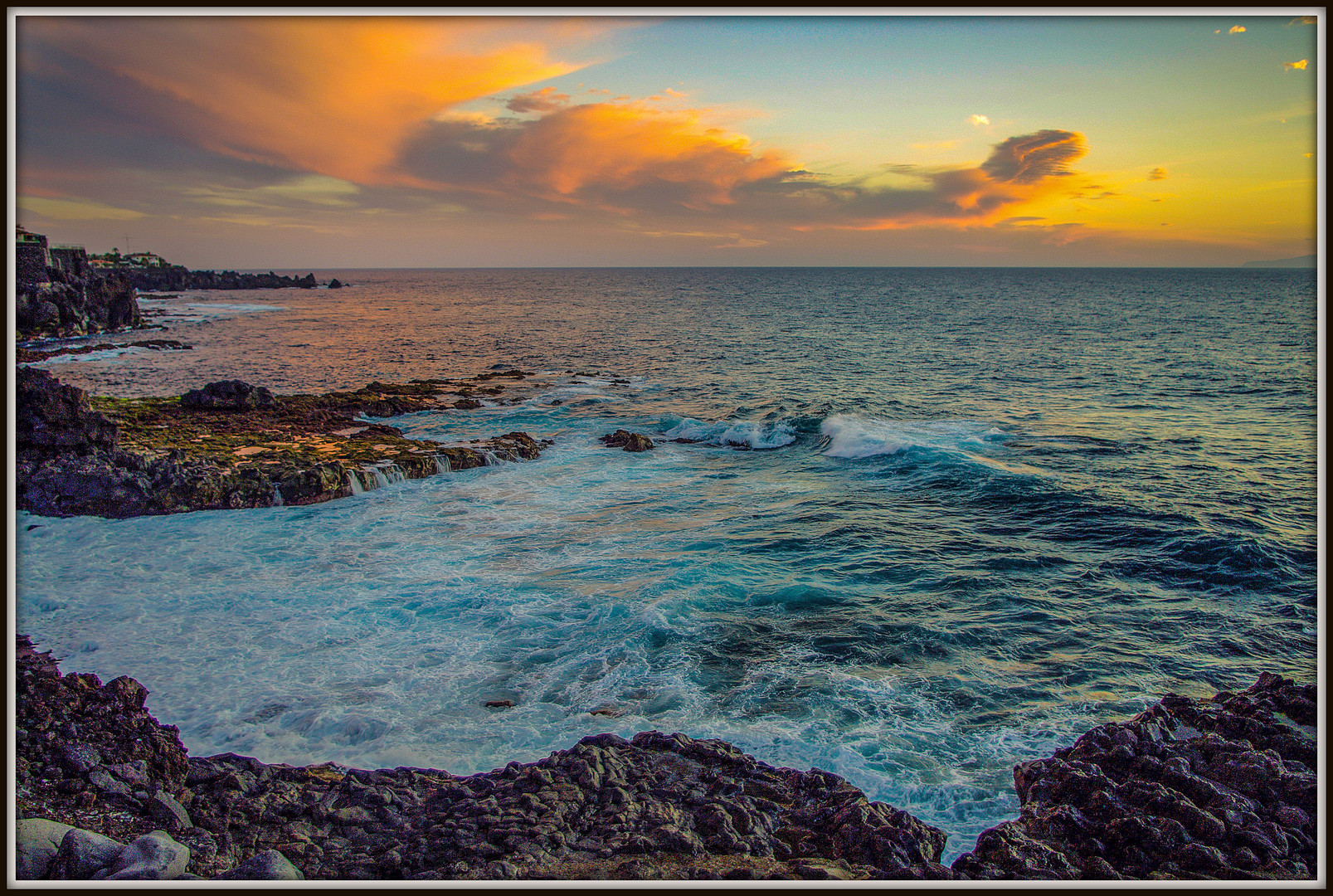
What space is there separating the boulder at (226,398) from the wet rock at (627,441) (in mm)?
16579

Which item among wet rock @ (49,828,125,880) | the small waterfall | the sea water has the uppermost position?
the small waterfall

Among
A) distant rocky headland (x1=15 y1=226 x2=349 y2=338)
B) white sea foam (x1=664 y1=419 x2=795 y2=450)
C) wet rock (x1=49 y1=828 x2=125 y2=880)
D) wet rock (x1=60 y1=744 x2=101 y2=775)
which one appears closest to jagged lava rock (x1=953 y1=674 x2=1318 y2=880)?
wet rock (x1=49 y1=828 x2=125 y2=880)

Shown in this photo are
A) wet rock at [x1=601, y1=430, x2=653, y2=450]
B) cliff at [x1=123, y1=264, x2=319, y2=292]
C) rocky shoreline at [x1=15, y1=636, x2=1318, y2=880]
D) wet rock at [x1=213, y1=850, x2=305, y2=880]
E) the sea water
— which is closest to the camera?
wet rock at [x1=213, y1=850, x2=305, y2=880]

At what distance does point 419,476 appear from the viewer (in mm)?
22703

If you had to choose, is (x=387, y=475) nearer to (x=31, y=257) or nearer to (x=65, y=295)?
(x=31, y=257)

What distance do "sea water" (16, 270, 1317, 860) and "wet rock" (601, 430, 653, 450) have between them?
722 mm

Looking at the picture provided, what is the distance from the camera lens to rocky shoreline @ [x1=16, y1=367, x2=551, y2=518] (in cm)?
1867

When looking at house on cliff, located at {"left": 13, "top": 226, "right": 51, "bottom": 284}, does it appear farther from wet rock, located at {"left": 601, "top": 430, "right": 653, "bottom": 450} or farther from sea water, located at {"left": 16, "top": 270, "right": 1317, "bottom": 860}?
wet rock, located at {"left": 601, "top": 430, "right": 653, "bottom": 450}

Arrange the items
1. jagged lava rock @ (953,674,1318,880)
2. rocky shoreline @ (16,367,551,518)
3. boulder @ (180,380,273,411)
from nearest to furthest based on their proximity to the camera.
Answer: jagged lava rock @ (953,674,1318,880) → rocky shoreline @ (16,367,551,518) → boulder @ (180,380,273,411)

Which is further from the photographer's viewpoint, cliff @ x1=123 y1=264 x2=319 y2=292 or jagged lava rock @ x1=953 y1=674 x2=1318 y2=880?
cliff @ x1=123 y1=264 x2=319 y2=292

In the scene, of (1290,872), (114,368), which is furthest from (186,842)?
(114,368)

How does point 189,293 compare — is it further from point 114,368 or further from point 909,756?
point 909,756

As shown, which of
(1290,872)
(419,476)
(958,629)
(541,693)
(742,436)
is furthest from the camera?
(742,436)

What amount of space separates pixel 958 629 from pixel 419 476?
17.9 meters
